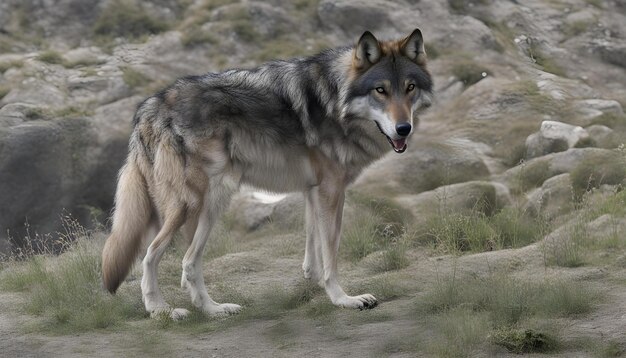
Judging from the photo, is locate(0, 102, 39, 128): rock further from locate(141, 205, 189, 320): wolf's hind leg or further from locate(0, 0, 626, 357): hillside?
locate(141, 205, 189, 320): wolf's hind leg

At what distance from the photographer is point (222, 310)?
709 centimetres

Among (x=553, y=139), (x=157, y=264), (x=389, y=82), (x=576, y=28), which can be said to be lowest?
(x=553, y=139)

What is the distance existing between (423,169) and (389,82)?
17.3 ft

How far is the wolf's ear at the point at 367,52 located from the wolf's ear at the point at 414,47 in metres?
0.23

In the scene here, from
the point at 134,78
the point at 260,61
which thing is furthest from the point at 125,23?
the point at 260,61

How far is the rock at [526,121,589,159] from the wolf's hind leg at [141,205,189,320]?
22.4 feet

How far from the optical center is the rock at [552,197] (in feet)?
32.7

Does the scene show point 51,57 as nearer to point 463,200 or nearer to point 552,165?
point 463,200

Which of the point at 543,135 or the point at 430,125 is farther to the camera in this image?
the point at 430,125

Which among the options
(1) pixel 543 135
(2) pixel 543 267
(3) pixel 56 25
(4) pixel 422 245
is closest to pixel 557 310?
(2) pixel 543 267

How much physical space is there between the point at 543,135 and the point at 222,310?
6.97 m

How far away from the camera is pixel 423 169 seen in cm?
1205

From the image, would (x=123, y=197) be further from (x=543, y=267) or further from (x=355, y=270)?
(x=543, y=267)

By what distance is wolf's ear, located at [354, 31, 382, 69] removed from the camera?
7.01m
